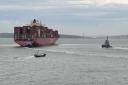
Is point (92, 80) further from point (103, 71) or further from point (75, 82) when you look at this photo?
point (103, 71)

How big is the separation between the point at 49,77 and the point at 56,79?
221 cm

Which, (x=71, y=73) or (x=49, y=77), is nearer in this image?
(x=49, y=77)

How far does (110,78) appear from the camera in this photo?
58.2 metres

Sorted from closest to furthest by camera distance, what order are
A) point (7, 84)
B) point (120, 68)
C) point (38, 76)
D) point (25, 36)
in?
point (7, 84), point (38, 76), point (120, 68), point (25, 36)

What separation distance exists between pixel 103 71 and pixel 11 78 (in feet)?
49.6

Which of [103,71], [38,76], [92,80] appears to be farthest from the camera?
[103,71]

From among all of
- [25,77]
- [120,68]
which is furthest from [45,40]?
[25,77]

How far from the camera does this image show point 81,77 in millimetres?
59000

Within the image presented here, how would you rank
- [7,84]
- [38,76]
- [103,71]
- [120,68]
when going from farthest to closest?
[120,68]
[103,71]
[38,76]
[7,84]

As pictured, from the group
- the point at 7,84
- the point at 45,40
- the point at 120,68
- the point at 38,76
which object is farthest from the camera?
the point at 45,40

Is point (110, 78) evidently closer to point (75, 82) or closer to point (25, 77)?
point (75, 82)

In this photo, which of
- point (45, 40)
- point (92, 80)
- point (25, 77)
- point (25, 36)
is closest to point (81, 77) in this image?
point (92, 80)

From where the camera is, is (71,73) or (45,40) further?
(45,40)

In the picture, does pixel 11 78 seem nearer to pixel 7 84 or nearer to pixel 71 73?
pixel 7 84
